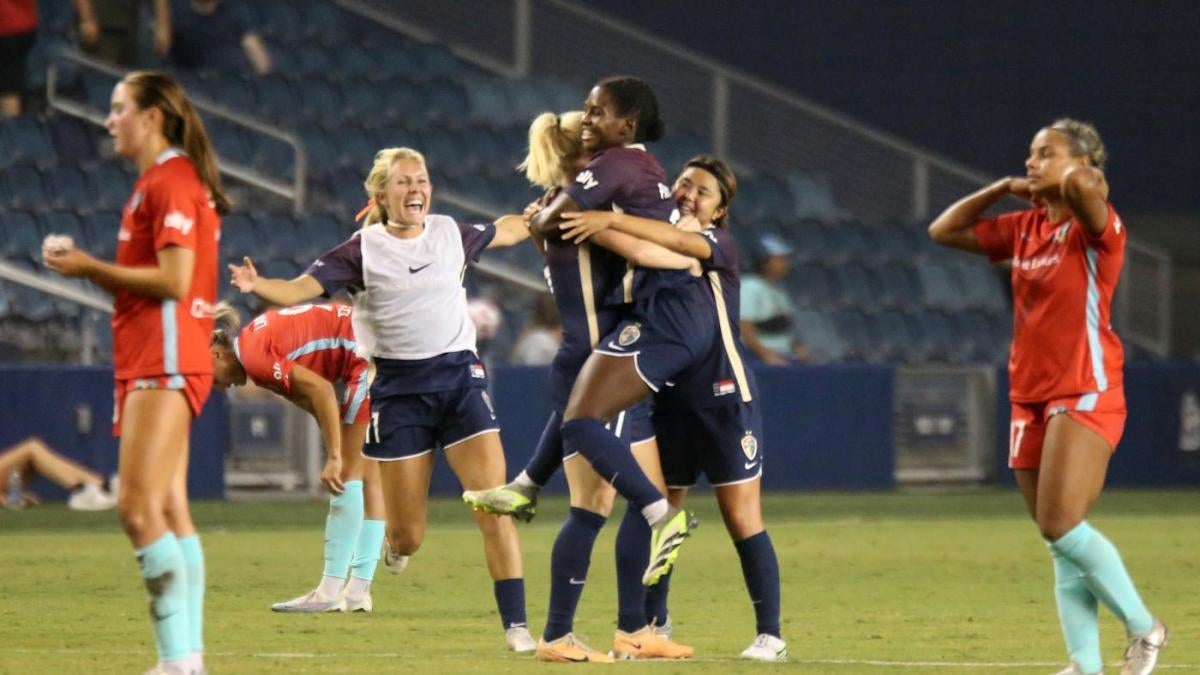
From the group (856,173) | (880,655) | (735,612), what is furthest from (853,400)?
(880,655)

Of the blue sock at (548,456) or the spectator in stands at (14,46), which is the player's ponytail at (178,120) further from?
the spectator in stands at (14,46)

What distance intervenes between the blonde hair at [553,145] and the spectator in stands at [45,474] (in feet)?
28.6

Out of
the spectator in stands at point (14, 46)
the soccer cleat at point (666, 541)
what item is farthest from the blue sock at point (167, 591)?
the spectator in stands at point (14, 46)

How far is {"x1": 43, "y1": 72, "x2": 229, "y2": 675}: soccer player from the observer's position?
20.4ft

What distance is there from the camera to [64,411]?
15.8 metres

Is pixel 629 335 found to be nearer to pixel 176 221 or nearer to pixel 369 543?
pixel 176 221

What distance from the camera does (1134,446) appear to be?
57.8ft

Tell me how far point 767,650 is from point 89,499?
907 cm

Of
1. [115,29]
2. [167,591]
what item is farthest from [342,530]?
[115,29]

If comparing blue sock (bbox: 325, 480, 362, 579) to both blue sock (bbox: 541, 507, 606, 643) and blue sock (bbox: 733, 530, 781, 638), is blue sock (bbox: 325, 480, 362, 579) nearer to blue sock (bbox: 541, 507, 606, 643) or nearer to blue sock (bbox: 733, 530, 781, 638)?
blue sock (bbox: 541, 507, 606, 643)

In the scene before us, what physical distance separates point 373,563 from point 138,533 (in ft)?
10.3

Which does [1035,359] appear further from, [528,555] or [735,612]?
[528,555]

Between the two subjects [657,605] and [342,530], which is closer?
[657,605]

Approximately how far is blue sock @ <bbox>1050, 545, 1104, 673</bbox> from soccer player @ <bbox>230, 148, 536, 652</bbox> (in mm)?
2080
